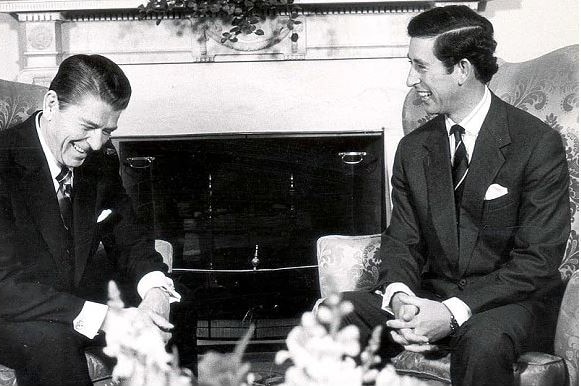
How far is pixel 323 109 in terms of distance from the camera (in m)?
3.10

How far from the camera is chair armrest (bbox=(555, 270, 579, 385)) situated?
1.58m

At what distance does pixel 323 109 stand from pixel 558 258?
1576mm

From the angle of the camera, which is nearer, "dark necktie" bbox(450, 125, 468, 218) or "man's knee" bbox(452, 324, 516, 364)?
"man's knee" bbox(452, 324, 516, 364)

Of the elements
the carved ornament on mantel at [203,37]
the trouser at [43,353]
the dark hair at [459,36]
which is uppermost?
the carved ornament on mantel at [203,37]

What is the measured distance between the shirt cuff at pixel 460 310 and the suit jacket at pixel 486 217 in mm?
17

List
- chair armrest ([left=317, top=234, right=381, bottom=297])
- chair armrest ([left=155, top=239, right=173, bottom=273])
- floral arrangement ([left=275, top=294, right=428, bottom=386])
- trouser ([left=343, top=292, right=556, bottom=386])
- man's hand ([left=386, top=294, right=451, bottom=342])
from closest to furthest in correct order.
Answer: floral arrangement ([left=275, top=294, right=428, bottom=386]), trouser ([left=343, top=292, right=556, bottom=386]), man's hand ([left=386, top=294, right=451, bottom=342]), chair armrest ([left=317, top=234, right=381, bottom=297]), chair armrest ([left=155, top=239, right=173, bottom=273])

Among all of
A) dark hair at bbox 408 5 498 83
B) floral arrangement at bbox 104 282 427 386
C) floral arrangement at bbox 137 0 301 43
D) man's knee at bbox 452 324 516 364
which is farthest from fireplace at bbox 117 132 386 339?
floral arrangement at bbox 104 282 427 386

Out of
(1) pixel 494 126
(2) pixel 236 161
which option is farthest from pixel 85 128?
(2) pixel 236 161

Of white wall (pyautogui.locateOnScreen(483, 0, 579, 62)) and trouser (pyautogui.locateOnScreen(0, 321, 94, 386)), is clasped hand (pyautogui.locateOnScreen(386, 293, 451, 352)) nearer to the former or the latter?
trouser (pyautogui.locateOnScreen(0, 321, 94, 386))

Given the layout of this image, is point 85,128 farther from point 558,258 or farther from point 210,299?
point 210,299

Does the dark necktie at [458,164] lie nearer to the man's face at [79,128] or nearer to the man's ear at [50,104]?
the man's face at [79,128]

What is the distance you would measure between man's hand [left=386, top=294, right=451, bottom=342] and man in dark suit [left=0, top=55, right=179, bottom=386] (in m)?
0.53

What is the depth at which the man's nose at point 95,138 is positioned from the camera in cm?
173

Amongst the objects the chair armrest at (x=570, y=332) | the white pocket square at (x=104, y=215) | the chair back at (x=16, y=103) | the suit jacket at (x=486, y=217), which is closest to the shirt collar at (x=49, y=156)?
the white pocket square at (x=104, y=215)
